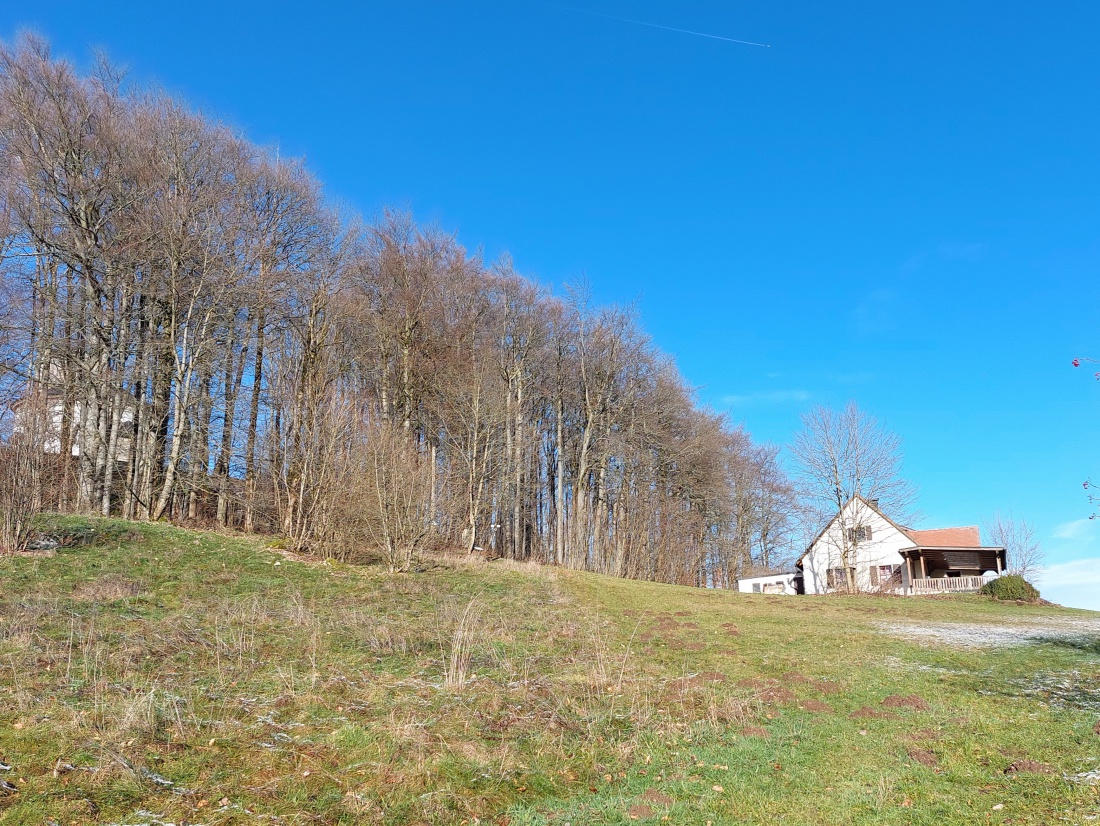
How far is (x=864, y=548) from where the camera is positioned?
1475 inches

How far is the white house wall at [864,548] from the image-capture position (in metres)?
37.8

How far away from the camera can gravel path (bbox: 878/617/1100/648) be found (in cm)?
1412

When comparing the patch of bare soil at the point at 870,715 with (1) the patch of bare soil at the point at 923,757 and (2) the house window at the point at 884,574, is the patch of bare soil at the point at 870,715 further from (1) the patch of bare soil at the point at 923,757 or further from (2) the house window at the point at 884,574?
(2) the house window at the point at 884,574

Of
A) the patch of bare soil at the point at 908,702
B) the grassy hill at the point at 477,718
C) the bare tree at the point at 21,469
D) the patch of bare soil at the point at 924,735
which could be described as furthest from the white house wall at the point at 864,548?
the bare tree at the point at 21,469

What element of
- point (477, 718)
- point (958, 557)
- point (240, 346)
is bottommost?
point (477, 718)

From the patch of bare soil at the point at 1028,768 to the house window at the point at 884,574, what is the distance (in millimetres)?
36586

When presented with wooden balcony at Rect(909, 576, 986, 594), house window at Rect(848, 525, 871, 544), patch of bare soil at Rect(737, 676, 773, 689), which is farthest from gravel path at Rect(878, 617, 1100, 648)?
house window at Rect(848, 525, 871, 544)

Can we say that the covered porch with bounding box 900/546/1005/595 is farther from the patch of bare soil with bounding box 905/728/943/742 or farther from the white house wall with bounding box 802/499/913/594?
the patch of bare soil with bounding box 905/728/943/742

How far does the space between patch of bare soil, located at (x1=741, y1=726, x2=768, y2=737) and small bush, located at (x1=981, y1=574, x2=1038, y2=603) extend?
92.3 feet

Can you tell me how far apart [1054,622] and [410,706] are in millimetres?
22105

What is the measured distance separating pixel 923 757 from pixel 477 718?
4.43m

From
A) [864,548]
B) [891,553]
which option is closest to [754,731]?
[864,548]

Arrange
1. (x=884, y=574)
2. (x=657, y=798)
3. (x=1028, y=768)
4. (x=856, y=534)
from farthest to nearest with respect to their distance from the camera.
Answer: (x=884, y=574) < (x=856, y=534) < (x=1028, y=768) < (x=657, y=798)

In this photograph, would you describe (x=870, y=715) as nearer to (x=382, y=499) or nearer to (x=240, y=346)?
(x=382, y=499)
